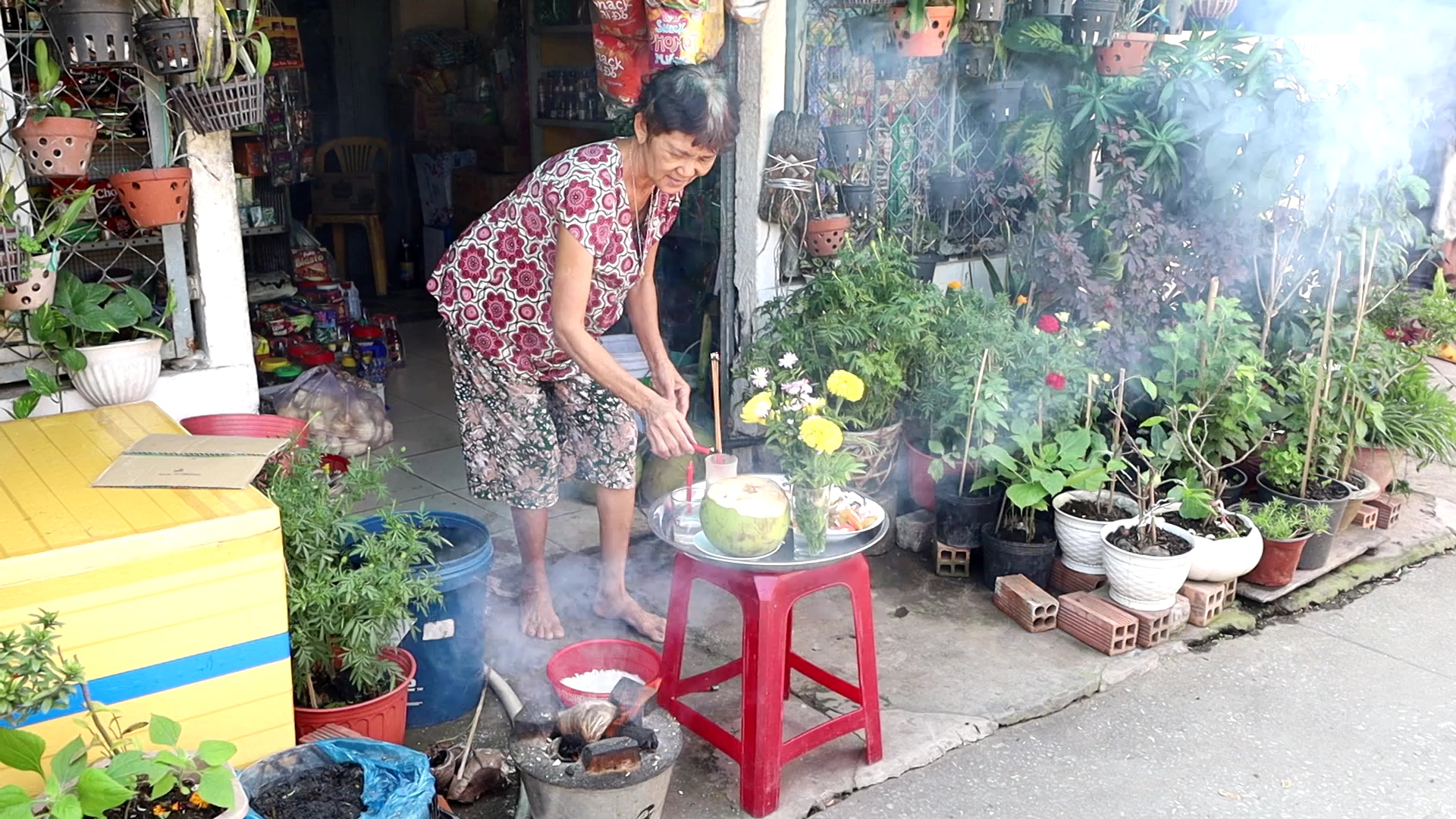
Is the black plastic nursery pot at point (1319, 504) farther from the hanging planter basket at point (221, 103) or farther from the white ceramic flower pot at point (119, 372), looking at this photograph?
the white ceramic flower pot at point (119, 372)

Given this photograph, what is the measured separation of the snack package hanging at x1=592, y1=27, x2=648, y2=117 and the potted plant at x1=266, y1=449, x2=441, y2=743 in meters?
2.53

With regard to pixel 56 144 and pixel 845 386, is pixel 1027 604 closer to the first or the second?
pixel 845 386

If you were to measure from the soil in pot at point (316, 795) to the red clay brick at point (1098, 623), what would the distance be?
2.69m

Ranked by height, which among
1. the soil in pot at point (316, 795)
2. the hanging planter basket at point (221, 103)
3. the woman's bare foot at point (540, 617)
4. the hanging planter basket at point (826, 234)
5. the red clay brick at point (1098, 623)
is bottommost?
the red clay brick at point (1098, 623)

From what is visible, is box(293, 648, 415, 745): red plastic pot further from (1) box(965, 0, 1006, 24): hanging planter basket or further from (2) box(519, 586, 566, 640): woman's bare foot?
(1) box(965, 0, 1006, 24): hanging planter basket

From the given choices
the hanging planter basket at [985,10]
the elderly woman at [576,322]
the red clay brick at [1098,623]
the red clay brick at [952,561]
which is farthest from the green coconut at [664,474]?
the hanging planter basket at [985,10]

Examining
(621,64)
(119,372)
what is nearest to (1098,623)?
(621,64)

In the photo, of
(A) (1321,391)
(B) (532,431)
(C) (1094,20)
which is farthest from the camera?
(C) (1094,20)

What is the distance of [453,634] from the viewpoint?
3.38 metres

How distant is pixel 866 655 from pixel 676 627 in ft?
1.91

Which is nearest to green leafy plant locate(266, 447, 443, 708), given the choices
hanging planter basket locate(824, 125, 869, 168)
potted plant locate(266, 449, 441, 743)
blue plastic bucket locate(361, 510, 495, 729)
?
potted plant locate(266, 449, 441, 743)

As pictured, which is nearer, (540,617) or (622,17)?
(540,617)

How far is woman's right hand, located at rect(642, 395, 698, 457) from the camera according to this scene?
310 centimetres

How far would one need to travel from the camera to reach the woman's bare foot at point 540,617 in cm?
406
